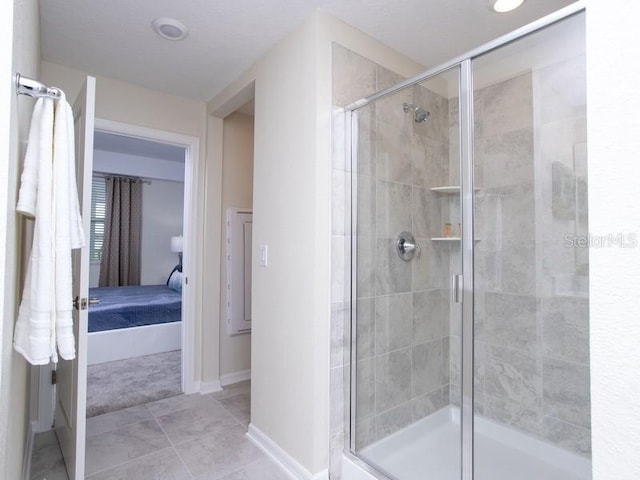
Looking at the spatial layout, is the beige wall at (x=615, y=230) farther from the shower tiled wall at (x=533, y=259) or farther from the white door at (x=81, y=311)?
the white door at (x=81, y=311)

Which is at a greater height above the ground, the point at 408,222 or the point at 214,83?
the point at 214,83

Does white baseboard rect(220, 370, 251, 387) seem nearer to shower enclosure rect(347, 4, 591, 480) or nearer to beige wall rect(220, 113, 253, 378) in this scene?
beige wall rect(220, 113, 253, 378)

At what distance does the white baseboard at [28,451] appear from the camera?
68.0 inches

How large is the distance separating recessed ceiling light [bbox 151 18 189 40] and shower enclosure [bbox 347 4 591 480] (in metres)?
1.11

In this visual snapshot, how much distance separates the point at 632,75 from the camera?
2.06ft

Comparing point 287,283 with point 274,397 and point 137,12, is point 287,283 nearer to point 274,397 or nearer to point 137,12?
point 274,397

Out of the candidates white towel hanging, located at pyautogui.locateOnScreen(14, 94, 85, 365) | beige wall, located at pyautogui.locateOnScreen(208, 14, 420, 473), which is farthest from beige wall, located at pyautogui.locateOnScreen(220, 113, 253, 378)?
white towel hanging, located at pyautogui.locateOnScreen(14, 94, 85, 365)

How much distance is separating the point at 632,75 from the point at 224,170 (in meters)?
2.86

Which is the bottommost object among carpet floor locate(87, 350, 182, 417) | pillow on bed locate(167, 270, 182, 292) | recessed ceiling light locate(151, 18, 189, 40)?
carpet floor locate(87, 350, 182, 417)

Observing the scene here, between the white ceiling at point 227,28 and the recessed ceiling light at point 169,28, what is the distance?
0.11 feet

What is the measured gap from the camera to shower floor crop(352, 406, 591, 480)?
5.07ft

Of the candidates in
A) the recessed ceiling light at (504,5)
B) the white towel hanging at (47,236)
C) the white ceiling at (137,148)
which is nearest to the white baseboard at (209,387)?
the white towel hanging at (47,236)

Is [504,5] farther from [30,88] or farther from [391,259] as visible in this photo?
[30,88]

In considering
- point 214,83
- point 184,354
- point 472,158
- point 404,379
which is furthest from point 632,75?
point 184,354
